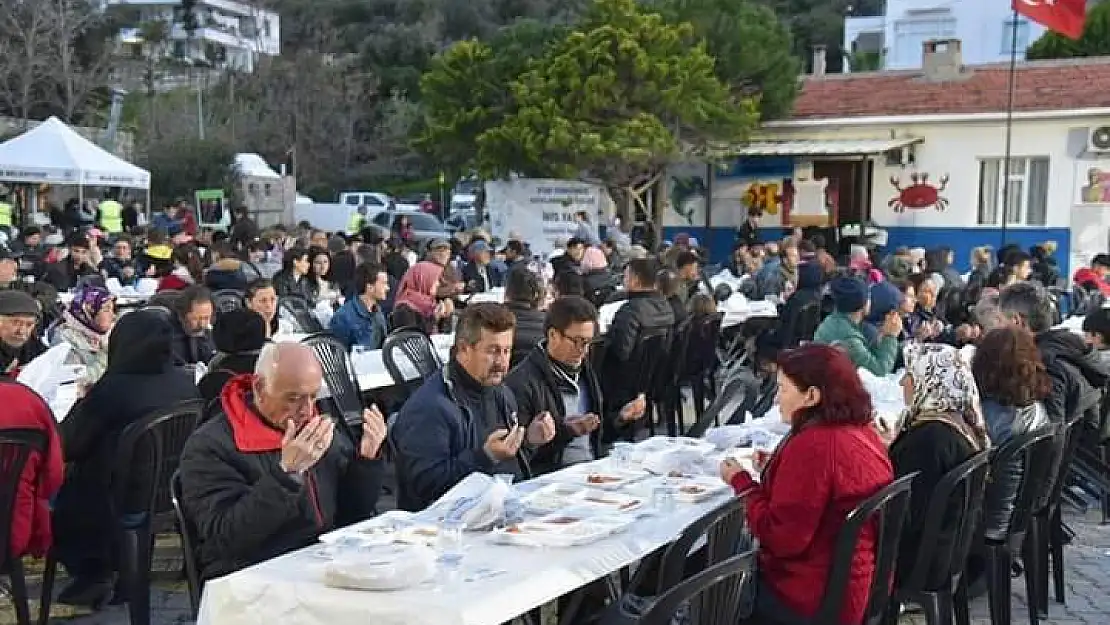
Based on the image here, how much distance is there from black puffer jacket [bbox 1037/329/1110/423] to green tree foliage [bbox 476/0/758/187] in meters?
13.3

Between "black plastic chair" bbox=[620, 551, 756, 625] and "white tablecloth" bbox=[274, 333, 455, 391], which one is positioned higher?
"black plastic chair" bbox=[620, 551, 756, 625]

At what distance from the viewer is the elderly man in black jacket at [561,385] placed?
538cm

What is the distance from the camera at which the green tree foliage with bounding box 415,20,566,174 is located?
2159 cm

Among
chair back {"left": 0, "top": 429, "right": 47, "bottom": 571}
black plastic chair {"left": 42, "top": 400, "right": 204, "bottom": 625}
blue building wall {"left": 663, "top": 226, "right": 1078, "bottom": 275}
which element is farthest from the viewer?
blue building wall {"left": 663, "top": 226, "right": 1078, "bottom": 275}

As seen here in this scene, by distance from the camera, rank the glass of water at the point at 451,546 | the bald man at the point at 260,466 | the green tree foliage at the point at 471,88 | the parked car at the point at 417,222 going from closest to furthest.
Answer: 1. the glass of water at the point at 451,546
2. the bald man at the point at 260,466
3. the green tree foliage at the point at 471,88
4. the parked car at the point at 417,222

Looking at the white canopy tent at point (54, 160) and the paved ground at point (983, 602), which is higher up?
the white canopy tent at point (54, 160)

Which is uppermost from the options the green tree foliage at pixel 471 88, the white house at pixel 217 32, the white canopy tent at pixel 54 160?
the white house at pixel 217 32

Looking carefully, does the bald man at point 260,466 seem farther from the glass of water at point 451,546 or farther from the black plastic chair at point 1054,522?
the black plastic chair at point 1054,522

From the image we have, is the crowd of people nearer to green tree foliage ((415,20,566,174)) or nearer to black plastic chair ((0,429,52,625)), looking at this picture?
black plastic chair ((0,429,52,625))

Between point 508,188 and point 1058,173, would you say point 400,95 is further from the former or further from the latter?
point 1058,173

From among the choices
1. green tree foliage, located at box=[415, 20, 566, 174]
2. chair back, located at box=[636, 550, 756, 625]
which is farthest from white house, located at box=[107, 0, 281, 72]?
chair back, located at box=[636, 550, 756, 625]

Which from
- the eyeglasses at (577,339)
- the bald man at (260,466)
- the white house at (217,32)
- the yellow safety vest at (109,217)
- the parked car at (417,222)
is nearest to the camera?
the bald man at (260,466)

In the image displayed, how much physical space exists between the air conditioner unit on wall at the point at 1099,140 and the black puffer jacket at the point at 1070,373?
14.9 meters

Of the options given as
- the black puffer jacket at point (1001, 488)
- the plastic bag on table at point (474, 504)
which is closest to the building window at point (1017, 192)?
the black puffer jacket at point (1001, 488)
